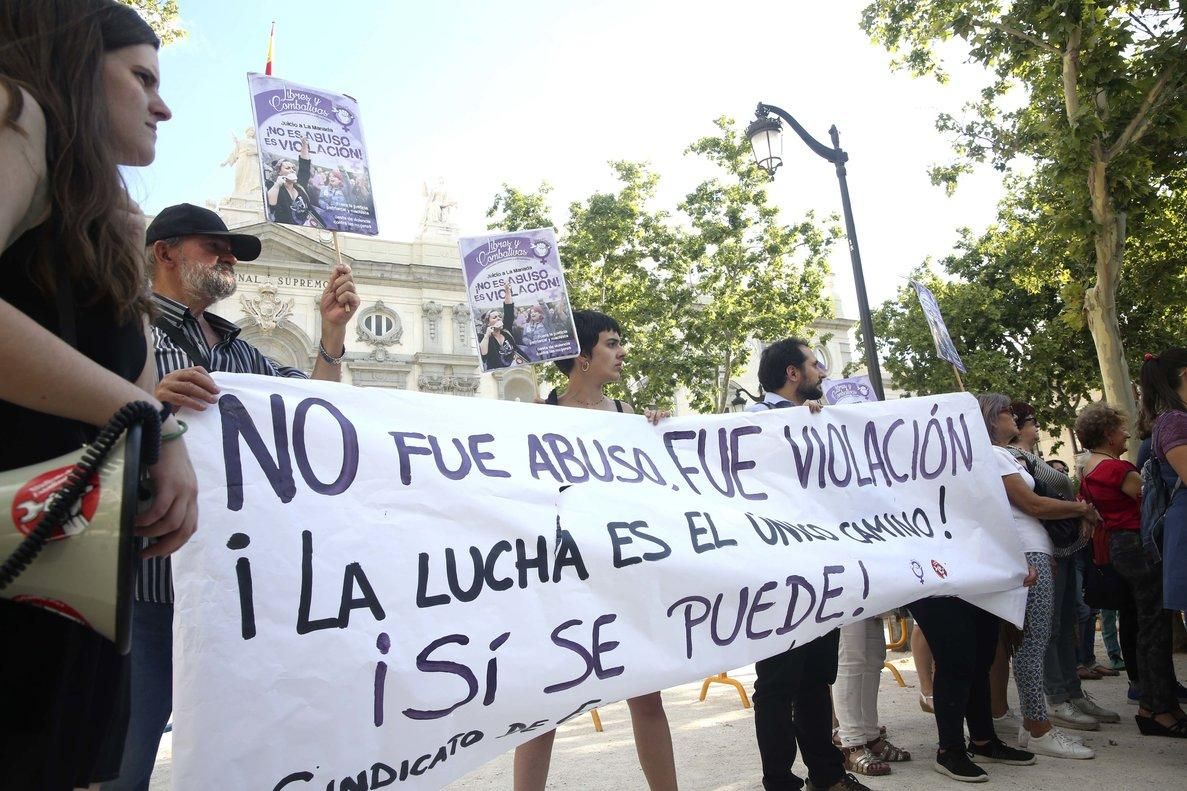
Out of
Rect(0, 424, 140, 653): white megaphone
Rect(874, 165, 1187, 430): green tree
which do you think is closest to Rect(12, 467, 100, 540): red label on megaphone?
Rect(0, 424, 140, 653): white megaphone

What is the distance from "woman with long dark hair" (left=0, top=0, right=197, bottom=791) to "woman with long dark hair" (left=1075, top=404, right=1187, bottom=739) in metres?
5.19

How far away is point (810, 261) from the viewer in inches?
1027

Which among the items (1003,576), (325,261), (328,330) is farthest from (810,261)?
(328,330)

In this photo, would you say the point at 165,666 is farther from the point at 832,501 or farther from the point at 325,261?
the point at 325,261

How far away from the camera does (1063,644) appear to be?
5469 mm

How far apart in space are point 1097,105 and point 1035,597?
7.49 meters

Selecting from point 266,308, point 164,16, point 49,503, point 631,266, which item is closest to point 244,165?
point 266,308

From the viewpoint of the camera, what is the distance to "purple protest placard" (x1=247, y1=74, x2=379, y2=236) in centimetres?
351

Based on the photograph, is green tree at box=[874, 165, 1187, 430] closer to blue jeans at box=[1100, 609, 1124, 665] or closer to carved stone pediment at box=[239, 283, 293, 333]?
blue jeans at box=[1100, 609, 1124, 665]

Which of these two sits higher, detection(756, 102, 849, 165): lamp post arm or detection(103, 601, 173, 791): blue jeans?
detection(756, 102, 849, 165): lamp post arm

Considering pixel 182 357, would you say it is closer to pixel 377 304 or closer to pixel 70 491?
pixel 70 491

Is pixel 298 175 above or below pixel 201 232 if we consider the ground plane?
above

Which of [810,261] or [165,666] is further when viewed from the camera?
[810,261]

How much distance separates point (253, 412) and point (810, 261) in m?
25.0
